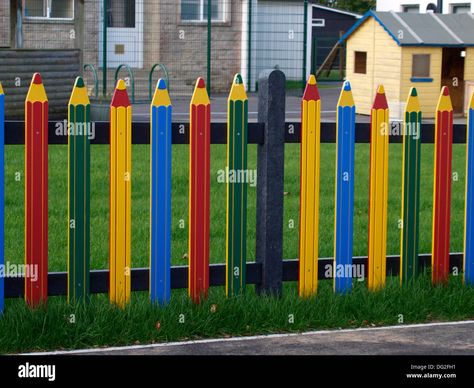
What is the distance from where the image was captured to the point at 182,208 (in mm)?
10312

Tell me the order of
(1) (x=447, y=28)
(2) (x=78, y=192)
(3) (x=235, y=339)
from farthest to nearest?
(1) (x=447, y=28) < (2) (x=78, y=192) < (3) (x=235, y=339)

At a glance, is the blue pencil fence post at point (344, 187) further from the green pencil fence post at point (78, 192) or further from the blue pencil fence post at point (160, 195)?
the green pencil fence post at point (78, 192)

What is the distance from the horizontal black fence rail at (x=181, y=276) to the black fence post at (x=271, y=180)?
2.7 inches

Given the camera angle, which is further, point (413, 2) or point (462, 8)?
point (413, 2)

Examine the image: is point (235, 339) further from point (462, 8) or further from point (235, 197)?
point (462, 8)

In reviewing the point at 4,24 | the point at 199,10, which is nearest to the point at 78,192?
the point at 4,24

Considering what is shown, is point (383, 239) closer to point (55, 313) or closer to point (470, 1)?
point (55, 313)

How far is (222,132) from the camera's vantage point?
6289 millimetres

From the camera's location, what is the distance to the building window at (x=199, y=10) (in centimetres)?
3250

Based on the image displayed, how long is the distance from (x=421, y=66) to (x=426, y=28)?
1051mm

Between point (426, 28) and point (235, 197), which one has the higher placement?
point (426, 28)

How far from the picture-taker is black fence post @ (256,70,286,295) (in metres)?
6.35

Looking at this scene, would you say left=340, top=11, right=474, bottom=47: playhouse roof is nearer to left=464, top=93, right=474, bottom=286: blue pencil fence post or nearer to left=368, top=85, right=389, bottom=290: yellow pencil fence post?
left=464, top=93, right=474, bottom=286: blue pencil fence post
